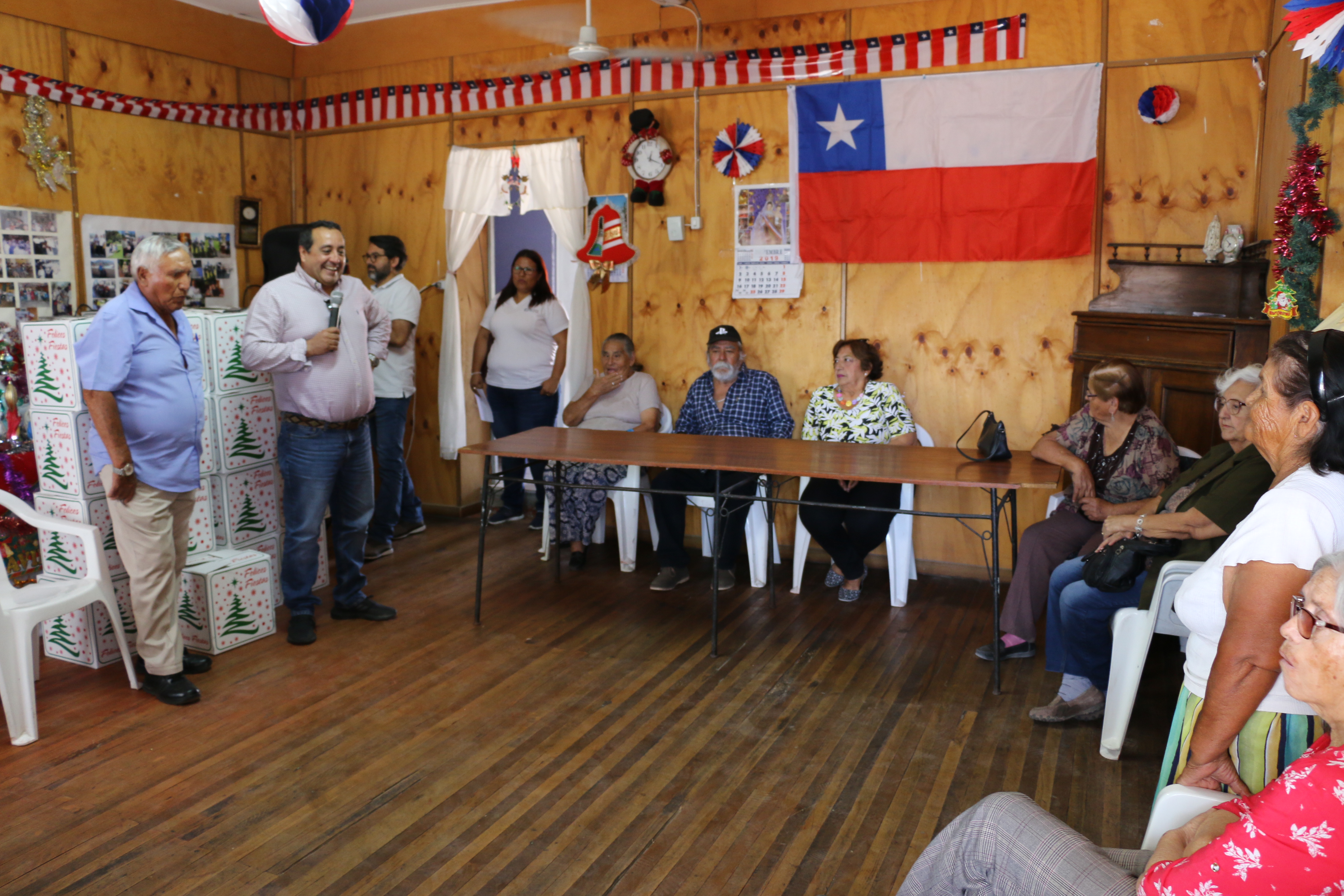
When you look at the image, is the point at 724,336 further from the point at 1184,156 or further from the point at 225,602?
the point at 225,602

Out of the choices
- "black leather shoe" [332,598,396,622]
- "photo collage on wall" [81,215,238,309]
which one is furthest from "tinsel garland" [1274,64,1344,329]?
"photo collage on wall" [81,215,238,309]

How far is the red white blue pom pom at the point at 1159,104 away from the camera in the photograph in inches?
157

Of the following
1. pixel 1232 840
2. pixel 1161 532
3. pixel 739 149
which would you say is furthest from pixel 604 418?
pixel 1232 840

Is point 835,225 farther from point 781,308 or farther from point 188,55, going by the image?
point 188,55

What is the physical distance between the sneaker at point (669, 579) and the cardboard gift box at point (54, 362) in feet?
8.08

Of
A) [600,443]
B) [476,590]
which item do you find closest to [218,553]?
[476,590]

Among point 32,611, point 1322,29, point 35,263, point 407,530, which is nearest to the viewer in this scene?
point 1322,29

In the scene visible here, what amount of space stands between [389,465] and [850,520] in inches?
102

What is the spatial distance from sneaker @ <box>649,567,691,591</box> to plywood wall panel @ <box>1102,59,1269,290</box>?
2.37 metres

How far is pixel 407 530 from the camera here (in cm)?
547

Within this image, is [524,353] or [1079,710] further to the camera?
[524,353]

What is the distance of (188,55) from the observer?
546 cm

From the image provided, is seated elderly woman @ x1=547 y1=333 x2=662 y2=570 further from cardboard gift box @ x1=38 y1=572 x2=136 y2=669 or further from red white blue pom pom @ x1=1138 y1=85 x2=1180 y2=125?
red white blue pom pom @ x1=1138 y1=85 x2=1180 y2=125

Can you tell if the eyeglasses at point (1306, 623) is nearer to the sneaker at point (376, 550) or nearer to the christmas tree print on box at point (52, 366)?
the christmas tree print on box at point (52, 366)
